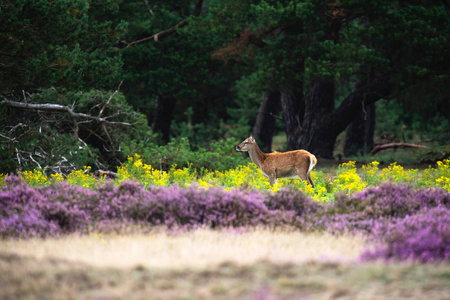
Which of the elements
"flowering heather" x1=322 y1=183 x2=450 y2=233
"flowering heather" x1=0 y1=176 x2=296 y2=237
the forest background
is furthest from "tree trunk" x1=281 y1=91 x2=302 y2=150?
"flowering heather" x1=0 y1=176 x2=296 y2=237

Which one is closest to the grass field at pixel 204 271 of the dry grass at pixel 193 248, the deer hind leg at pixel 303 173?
the dry grass at pixel 193 248

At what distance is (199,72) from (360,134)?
27.6 ft

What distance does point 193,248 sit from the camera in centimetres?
654

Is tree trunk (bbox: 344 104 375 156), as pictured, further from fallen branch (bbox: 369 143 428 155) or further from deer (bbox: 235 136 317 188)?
deer (bbox: 235 136 317 188)

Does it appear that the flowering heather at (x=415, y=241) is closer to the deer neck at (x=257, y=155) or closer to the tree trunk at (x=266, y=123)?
the deer neck at (x=257, y=155)

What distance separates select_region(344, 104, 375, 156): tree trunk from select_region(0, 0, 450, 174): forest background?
6 centimetres

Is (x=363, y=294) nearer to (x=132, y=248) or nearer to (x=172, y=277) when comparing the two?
(x=172, y=277)

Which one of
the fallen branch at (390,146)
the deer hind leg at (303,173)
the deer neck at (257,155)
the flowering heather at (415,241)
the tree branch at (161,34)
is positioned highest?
the tree branch at (161,34)

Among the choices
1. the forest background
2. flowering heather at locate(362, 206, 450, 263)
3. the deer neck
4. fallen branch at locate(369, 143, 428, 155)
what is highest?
the forest background

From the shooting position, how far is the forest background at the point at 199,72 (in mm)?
12312

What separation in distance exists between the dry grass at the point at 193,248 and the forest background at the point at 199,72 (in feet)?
18.2

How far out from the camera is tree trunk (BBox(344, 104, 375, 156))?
26.6m

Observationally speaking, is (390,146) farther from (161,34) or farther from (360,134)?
(161,34)

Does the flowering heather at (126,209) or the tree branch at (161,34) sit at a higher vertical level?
the tree branch at (161,34)
